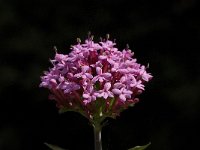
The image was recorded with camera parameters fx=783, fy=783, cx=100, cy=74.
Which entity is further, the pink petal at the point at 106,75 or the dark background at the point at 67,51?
the dark background at the point at 67,51

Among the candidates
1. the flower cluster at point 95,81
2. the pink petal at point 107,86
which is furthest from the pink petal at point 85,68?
the pink petal at point 107,86

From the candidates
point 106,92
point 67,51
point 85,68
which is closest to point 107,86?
point 106,92

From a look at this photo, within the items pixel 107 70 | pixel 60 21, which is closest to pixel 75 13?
pixel 60 21

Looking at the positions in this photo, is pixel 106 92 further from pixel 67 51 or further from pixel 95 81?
pixel 67 51

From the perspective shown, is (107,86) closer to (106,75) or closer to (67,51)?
(106,75)

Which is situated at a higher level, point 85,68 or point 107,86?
point 85,68

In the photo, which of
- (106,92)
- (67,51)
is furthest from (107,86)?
(67,51)

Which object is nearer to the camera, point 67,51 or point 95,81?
point 95,81

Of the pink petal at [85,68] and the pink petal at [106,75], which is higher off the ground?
the pink petal at [85,68]

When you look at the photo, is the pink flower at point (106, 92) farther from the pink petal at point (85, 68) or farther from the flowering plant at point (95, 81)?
the pink petal at point (85, 68)

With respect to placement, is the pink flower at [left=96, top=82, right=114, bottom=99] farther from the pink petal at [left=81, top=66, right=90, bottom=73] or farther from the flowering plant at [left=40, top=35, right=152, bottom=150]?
the pink petal at [left=81, top=66, right=90, bottom=73]

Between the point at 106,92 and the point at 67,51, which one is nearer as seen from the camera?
the point at 106,92
